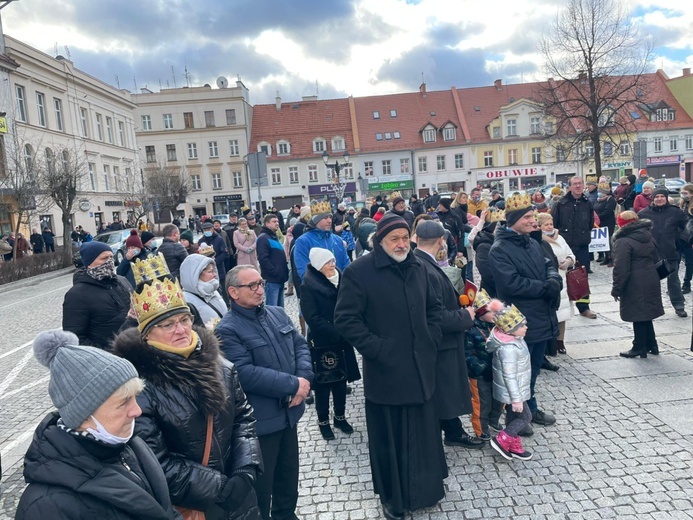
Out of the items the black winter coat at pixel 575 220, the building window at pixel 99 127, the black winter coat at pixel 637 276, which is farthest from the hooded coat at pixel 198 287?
the building window at pixel 99 127

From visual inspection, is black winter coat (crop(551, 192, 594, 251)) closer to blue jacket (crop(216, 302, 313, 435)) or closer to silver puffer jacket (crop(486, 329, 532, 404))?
silver puffer jacket (crop(486, 329, 532, 404))

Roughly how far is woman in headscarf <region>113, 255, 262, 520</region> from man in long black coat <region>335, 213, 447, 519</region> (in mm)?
1079

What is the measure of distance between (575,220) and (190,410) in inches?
347

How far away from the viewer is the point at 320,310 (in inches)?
190

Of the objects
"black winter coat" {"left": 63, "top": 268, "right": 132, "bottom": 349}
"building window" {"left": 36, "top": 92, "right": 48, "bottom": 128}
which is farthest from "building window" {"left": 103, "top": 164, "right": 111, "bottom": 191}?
"black winter coat" {"left": 63, "top": 268, "right": 132, "bottom": 349}

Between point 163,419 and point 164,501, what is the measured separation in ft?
1.19

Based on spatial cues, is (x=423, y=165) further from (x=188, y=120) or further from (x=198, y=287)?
(x=198, y=287)

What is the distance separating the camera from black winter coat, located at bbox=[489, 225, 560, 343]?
4559 millimetres

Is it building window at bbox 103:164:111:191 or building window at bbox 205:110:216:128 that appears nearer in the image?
building window at bbox 103:164:111:191

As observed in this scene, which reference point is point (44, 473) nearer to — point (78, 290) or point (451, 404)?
point (451, 404)

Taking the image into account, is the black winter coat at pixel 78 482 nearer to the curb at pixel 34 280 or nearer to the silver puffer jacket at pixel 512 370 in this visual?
the silver puffer jacket at pixel 512 370

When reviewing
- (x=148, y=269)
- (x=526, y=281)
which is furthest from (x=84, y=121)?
(x=526, y=281)

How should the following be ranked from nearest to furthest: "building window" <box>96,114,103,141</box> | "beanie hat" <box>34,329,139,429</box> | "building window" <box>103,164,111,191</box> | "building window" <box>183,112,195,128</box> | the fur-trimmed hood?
"beanie hat" <box>34,329,139,429</box>, the fur-trimmed hood, "building window" <box>103,164,111,191</box>, "building window" <box>96,114,103,141</box>, "building window" <box>183,112,195,128</box>

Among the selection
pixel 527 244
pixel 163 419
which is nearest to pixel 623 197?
pixel 527 244
